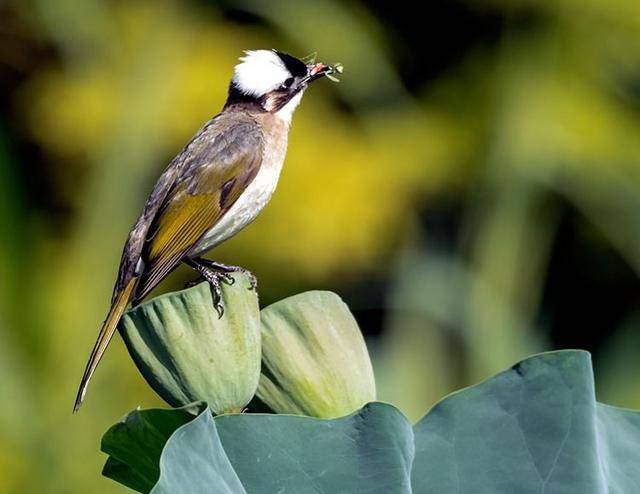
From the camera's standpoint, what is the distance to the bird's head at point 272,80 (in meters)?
1.99

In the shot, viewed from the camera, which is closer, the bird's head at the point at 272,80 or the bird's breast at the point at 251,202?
the bird's breast at the point at 251,202

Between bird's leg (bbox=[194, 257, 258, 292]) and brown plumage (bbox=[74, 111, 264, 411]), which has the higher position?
brown plumage (bbox=[74, 111, 264, 411])

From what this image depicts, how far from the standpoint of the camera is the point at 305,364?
1058 mm

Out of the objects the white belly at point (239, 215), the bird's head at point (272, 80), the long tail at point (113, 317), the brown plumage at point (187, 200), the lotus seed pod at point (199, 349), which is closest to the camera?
the lotus seed pod at point (199, 349)

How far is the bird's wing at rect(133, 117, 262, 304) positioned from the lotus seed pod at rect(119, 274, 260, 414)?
0.59 m

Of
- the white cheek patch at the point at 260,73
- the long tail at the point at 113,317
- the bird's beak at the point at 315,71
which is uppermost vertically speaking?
the white cheek patch at the point at 260,73

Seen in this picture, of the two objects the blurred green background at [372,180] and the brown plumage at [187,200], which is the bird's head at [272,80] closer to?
the brown plumage at [187,200]

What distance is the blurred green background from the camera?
329cm

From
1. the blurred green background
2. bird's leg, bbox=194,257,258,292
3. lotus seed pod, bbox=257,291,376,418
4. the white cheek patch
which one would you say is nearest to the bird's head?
the white cheek patch

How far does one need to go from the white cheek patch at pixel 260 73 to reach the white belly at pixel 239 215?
0.20 m

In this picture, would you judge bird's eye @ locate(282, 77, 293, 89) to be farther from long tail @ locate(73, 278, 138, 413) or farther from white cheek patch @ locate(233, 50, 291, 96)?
long tail @ locate(73, 278, 138, 413)

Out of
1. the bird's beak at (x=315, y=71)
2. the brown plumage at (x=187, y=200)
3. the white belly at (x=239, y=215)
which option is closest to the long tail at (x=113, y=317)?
the brown plumage at (x=187, y=200)

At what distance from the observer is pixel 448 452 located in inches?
41.6

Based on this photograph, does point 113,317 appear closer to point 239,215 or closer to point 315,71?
point 239,215
